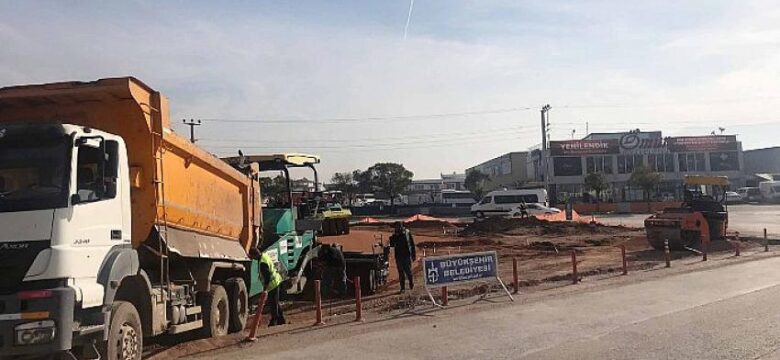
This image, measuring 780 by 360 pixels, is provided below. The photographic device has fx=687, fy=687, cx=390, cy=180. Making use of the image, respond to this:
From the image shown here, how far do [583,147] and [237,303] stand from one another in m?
81.8

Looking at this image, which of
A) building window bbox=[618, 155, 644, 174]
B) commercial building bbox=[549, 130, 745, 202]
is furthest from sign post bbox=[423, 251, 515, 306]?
building window bbox=[618, 155, 644, 174]

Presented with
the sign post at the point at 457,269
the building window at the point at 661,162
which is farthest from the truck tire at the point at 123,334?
the building window at the point at 661,162

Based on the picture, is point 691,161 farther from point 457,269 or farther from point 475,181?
point 457,269

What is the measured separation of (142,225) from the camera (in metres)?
8.75

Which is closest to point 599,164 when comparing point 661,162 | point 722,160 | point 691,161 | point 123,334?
point 661,162

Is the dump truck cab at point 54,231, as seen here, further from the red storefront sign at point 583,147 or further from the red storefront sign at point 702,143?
the red storefront sign at point 702,143

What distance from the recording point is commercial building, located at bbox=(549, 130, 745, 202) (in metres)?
88.6

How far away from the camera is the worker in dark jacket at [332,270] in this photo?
16.8 m

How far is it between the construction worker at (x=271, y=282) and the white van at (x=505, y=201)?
42467 mm

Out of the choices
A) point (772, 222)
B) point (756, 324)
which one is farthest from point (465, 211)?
point (756, 324)

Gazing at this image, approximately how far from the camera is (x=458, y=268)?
14.5 meters

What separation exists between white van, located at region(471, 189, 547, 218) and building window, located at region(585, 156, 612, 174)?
1361 inches

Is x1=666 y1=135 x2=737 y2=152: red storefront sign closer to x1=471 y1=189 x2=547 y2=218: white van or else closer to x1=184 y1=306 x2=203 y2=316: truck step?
x1=471 y1=189 x2=547 y2=218: white van

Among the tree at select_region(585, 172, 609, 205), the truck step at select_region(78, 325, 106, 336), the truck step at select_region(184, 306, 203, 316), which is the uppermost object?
the tree at select_region(585, 172, 609, 205)
